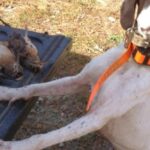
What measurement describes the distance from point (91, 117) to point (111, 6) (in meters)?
3.44

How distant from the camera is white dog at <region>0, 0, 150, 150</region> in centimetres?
317

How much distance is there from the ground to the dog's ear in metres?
1.65

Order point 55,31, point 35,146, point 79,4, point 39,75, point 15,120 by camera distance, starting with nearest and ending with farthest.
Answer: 1. point 35,146
2. point 15,120
3. point 39,75
4. point 55,31
5. point 79,4

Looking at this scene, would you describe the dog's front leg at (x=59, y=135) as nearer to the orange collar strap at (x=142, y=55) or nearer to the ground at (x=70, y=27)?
the orange collar strap at (x=142, y=55)

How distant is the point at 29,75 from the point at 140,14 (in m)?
1.17

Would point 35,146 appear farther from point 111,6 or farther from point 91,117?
point 111,6

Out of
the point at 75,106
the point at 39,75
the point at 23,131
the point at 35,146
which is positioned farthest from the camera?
the point at 75,106

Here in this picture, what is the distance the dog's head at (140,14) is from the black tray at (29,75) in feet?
3.01

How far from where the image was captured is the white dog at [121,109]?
3.17 m

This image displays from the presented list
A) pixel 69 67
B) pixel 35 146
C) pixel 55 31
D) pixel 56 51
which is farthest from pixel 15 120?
pixel 55 31

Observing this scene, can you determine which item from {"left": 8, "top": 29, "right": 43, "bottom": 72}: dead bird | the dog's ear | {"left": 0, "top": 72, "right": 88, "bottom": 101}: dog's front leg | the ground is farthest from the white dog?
the ground

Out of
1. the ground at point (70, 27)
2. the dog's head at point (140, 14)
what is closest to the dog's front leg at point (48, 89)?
the dog's head at point (140, 14)

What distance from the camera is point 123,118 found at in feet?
11.1

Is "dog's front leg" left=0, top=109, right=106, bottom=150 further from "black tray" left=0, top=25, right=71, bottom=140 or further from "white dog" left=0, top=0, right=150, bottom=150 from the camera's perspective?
"black tray" left=0, top=25, right=71, bottom=140
